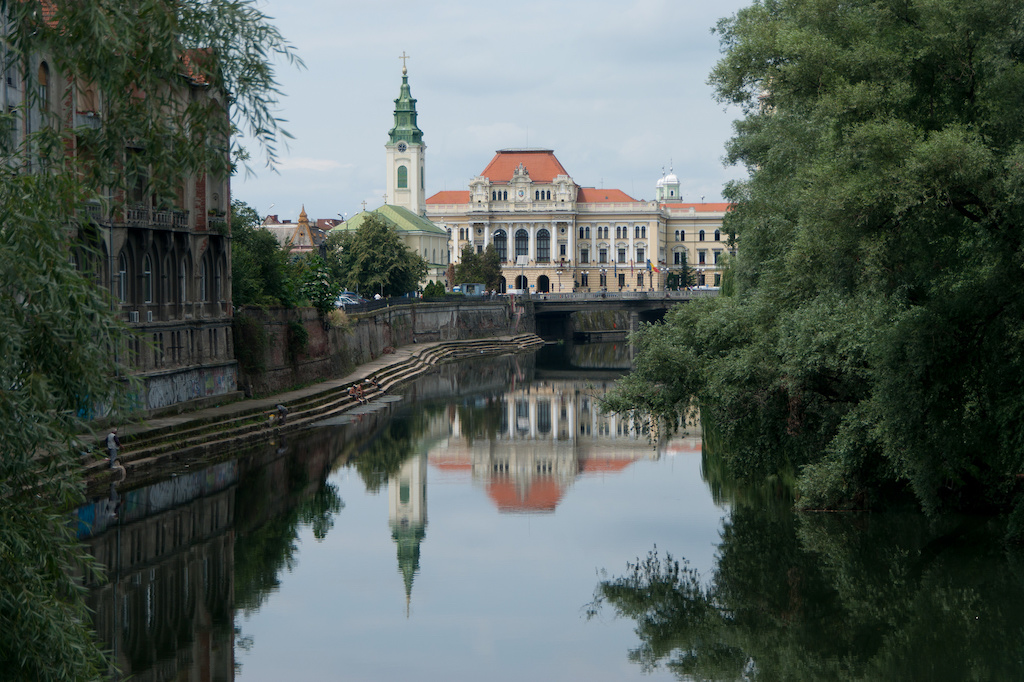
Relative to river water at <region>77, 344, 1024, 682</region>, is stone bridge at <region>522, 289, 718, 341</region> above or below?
above

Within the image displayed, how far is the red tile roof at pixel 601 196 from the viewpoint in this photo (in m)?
165

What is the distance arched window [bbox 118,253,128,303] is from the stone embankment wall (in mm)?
9223

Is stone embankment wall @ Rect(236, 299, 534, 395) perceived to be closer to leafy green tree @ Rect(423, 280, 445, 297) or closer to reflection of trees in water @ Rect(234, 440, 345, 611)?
leafy green tree @ Rect(423, 280, 445, 297)

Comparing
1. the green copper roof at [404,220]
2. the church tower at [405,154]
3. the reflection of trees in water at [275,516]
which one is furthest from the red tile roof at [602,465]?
the church tower at [405,154]

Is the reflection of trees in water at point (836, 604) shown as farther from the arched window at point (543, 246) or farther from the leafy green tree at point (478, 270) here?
the arched window at point (543, 246)

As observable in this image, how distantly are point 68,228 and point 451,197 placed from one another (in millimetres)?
154938

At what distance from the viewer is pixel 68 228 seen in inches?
452

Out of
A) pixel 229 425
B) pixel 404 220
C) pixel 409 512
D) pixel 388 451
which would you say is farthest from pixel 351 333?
pixel 404 220

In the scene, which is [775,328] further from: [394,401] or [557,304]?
[557,304]

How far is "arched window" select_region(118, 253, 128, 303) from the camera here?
42.2m

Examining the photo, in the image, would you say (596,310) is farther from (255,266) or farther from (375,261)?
(255,266)

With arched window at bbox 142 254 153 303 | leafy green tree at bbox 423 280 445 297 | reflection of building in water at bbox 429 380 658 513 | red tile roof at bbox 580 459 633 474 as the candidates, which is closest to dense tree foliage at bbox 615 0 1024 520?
reflection of building in water at bbox 429 380 658 513

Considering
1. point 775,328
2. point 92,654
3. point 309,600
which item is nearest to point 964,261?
point 775,328

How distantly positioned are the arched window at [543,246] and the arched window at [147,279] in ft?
393
